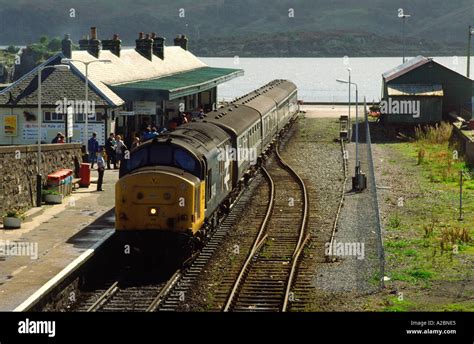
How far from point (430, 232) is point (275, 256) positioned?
5858mm

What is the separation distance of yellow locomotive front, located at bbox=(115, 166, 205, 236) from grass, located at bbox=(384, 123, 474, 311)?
214 inches

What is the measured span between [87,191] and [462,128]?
29.5 metres

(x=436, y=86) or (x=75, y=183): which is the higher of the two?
(x=436, y=86)

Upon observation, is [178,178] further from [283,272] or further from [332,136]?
[332,136]

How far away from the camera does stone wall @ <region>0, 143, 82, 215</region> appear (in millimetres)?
30078

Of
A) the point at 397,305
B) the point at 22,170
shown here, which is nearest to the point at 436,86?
the point at 22,170

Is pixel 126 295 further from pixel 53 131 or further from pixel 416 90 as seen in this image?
pixel 416 90

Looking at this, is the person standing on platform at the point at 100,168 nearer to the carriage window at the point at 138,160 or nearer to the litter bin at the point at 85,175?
the litter bin at the point at 85,175

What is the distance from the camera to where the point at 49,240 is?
27422mm

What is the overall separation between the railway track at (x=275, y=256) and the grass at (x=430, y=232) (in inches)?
101

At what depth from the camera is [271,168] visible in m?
47.9

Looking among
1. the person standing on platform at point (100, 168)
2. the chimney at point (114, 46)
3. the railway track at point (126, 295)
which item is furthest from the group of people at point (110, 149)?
the chimney at point (114, 46)

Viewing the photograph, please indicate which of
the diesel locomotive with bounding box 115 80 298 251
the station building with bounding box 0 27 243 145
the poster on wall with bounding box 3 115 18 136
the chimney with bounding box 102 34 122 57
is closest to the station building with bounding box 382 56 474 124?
the station building with bounding box 0 27 243 145

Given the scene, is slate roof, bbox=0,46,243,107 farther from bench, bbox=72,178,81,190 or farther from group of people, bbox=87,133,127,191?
bench, bbox=72,178,81,190
